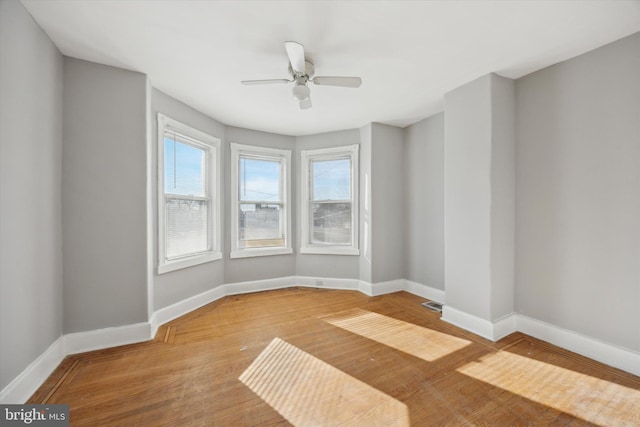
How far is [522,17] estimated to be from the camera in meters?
1.79

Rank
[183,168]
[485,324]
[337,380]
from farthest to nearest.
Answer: [183,168]
[485,324]
[337,380]

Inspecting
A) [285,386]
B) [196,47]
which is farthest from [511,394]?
[196,47]

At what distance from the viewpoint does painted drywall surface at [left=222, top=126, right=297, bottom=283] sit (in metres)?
3.89

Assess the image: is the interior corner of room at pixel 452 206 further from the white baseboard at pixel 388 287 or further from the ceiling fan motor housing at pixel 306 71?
the ceiling fan motor housing at pixel 306 71

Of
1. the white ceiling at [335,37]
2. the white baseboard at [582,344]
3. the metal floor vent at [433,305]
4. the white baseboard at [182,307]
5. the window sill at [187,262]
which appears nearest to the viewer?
the white ceiling at [335,37]

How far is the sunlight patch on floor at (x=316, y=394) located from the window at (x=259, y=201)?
2.10m

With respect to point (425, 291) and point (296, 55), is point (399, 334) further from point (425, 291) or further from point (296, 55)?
point (296, 55)

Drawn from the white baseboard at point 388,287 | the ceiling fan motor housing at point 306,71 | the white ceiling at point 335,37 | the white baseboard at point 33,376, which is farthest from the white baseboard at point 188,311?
the ceiling fan motor housing at point 306,71

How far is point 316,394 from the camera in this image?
69.1 inches

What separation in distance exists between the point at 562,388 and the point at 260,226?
12.2ft

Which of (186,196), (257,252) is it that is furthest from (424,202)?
(186,196)

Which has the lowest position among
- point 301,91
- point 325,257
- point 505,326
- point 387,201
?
point 505,326

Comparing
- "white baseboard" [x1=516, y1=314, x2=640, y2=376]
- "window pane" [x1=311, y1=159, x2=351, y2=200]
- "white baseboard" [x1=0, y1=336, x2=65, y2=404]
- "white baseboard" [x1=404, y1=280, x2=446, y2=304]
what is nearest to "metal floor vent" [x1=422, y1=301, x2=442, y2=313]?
"white baseboard" [x1=404, y1=280, x2=446, y2=304]

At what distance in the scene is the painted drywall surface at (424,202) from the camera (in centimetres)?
358
